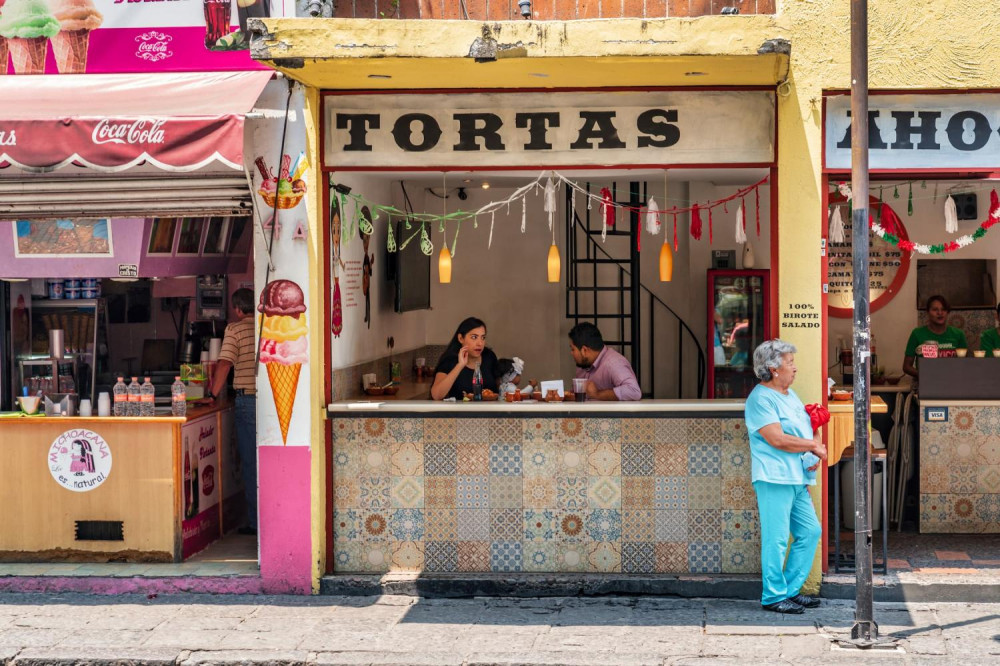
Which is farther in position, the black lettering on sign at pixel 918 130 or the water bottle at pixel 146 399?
the water bottle at pixel 146 399

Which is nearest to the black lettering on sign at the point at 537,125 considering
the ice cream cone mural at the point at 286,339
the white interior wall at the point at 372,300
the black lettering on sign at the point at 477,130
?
the black lettering on sign at the point at 477,130

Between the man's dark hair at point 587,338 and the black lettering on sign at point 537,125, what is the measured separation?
1.63 metres

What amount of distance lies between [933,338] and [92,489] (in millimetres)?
7395

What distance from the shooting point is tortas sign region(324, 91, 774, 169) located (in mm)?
7922

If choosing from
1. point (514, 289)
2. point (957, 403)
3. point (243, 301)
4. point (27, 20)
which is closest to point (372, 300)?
point (243, 301)

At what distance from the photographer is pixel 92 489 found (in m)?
8.52

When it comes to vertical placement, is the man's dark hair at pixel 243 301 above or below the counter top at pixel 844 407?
above

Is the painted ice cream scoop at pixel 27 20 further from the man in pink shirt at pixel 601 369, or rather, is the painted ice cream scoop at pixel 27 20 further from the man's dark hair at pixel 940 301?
the man's dark hair at pixel 940 301

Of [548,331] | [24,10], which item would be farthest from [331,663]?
[548,331]

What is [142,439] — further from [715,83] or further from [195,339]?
[715,83]

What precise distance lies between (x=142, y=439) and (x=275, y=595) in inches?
60.1

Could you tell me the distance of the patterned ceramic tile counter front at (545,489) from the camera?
26.4ft

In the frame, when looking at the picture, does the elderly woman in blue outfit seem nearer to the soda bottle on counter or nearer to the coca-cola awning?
the coca-cola awning

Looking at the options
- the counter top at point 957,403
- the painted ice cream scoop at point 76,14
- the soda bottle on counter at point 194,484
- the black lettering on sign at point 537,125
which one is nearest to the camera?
the black lettering on sign at point 537,125
